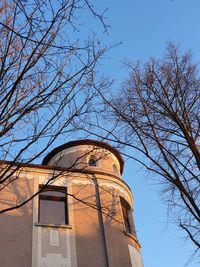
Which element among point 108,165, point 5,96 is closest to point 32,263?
point 108,165

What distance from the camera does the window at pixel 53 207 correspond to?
12.6 metres

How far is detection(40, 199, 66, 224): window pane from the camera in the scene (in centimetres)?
1256

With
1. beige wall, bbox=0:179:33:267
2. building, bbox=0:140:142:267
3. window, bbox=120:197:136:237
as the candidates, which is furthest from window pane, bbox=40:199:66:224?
window, bbox=120:197:136:237

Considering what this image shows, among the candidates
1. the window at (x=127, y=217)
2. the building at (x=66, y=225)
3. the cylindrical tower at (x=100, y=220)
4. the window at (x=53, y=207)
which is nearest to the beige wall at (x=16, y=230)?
the building at (x=66, y=225)

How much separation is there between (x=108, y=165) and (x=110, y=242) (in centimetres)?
413

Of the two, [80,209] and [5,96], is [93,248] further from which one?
[5,96]

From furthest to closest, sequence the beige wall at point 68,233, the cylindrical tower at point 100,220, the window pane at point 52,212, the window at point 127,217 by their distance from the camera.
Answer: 1. the window at point 127,217
2. the window pane at point 52,212
3. the cylindrical tower at point 100,220
4. the beige wall at point 68,233

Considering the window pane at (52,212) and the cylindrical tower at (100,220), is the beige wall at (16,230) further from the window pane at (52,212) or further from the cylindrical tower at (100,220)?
the cylindrical tower at (100,220)

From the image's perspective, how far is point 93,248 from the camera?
12117 mm

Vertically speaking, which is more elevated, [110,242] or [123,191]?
[123,191]

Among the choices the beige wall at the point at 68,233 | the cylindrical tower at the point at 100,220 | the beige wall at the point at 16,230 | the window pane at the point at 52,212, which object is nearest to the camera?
the beige wall at the point at 16,230

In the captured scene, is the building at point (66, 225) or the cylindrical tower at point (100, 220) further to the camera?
the cylindrical tower at point (100, 220)

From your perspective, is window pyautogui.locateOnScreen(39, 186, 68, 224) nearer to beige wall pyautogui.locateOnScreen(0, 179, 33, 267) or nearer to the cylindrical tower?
the cylindrical tower

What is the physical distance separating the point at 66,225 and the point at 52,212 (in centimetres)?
87
